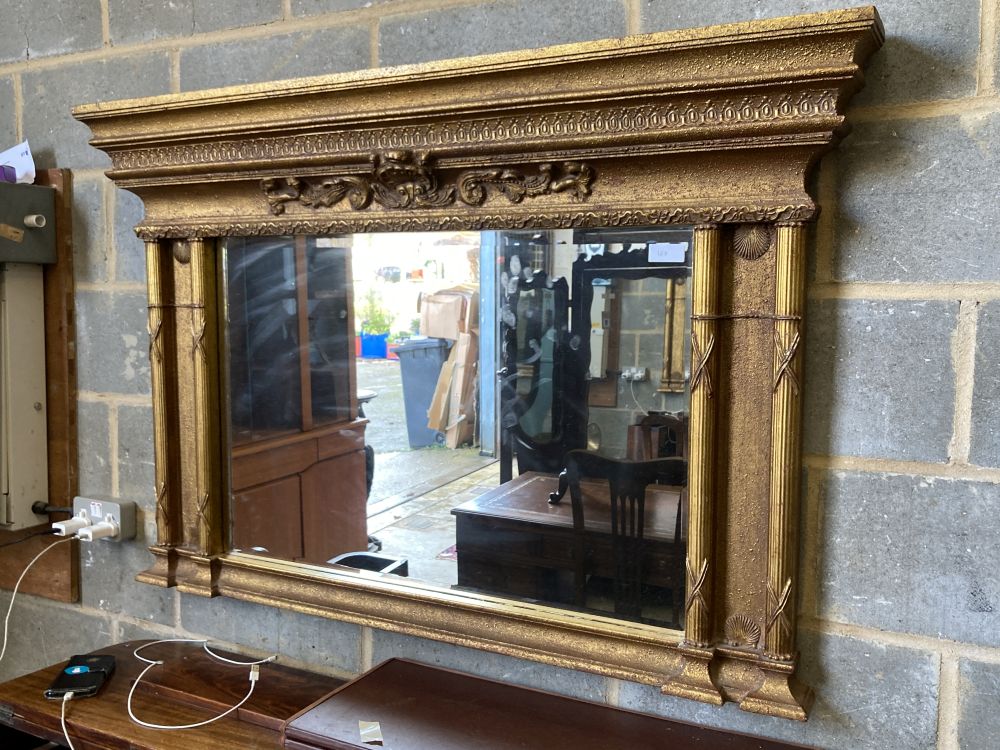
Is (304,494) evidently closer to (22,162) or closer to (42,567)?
(42,567)

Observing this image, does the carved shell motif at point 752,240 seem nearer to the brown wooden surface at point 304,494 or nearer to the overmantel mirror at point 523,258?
the overmantel mirror at point 523,258

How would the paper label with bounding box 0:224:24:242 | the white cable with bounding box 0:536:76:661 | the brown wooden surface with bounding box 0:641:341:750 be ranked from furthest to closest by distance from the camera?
the white cable with bounding box 0:536:76:661 < the paper label with bounding box 0:224:24:242 < the brown wooden surface with bounding box 0:641:341:750

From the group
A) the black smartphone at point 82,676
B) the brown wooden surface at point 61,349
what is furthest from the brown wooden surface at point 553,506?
the brown wooden surface at point 61,349

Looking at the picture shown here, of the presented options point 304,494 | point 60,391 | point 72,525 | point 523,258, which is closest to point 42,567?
point 72,525

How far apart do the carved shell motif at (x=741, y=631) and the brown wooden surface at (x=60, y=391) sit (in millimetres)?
1204

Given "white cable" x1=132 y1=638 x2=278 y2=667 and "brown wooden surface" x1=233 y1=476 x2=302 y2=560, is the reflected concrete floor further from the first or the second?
"white cable" x1=132 y1=638 x2=278 y2=667

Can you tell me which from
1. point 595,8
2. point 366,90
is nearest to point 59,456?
point 366,90

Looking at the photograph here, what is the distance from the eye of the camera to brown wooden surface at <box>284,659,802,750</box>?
1014 millimetres

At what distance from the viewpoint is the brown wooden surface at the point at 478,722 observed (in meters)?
1.01

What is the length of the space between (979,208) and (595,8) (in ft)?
1.74

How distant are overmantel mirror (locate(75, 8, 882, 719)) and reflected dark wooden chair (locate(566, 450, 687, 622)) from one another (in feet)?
0.06

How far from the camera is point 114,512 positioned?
4.77 ft

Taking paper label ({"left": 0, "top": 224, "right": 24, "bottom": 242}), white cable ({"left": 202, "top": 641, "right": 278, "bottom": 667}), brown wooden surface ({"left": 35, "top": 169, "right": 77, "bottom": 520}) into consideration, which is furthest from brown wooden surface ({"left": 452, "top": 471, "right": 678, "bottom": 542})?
paper label ({"left": 0, "top": 224, "right": 24, "bottom": 242})

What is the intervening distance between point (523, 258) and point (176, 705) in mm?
853
